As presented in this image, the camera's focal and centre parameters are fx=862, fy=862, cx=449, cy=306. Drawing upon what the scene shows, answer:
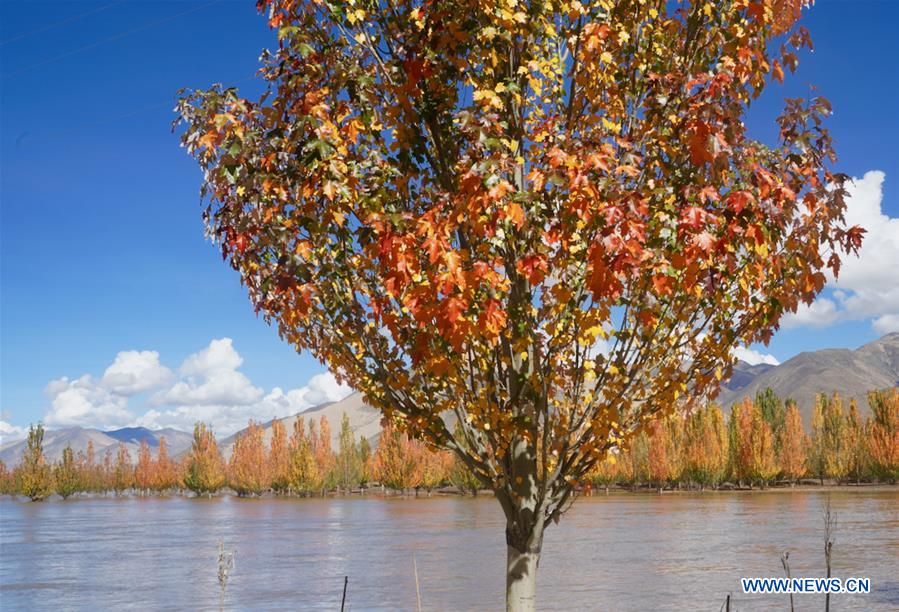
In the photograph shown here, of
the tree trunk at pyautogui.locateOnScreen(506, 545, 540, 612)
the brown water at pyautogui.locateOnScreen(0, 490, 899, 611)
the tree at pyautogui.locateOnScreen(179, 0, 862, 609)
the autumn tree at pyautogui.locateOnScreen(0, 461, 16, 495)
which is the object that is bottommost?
the autumn tree at pyautogui.locateOnScreen(0, 461, 16, 495)

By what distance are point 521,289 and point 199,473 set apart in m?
135

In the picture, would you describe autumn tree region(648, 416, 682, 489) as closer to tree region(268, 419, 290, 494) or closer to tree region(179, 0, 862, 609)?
tree region(268, 419, 290, 494)

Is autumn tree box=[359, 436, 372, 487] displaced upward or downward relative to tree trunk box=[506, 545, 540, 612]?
downward

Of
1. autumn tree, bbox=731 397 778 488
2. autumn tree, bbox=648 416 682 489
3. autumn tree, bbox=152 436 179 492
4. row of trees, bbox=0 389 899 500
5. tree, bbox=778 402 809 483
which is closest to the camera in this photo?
autumn tree, bbox=731 397 778 488

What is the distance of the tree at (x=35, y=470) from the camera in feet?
408

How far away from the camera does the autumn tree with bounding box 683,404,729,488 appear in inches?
3890

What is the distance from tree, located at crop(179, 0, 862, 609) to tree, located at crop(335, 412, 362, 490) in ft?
407

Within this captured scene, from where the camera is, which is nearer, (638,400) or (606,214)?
(606,214)

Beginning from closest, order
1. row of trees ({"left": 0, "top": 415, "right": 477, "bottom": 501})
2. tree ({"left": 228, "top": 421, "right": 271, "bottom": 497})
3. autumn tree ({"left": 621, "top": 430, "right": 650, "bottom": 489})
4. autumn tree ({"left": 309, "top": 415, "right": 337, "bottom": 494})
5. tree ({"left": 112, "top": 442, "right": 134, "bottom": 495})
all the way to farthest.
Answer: autumn tree ({"left": 621, "top": 430, "right": 650, "bottom": 489}) → row of trees ({"left": 0, "top": 415, "right": 477, "bottom": 501}) → autumn tree ({"left": 309, "top": 415, "right": 337, "bottom": 494}) → tree ({"left": 228, "top": 421, "right": 271, "bottom": 497}) → tree ({"left": 112, "top": 442, "right": 134, "bottom": 495})

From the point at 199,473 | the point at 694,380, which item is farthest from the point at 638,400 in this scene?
the point at 199,473

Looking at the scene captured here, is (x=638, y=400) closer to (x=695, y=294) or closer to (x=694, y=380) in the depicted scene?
(x=694, y=380)

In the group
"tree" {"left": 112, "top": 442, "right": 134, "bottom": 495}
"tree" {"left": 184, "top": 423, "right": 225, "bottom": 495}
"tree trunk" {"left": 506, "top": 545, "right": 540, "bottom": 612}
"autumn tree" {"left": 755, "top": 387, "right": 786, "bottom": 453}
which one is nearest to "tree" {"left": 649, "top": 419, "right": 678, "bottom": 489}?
"autumn tree" {"left": 755, "top": 387, "right": 786, "bottom": 453}

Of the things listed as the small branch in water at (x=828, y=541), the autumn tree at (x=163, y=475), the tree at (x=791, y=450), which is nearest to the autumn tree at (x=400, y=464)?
the tree at (x=791, y=450)

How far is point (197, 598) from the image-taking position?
23.8 metres
